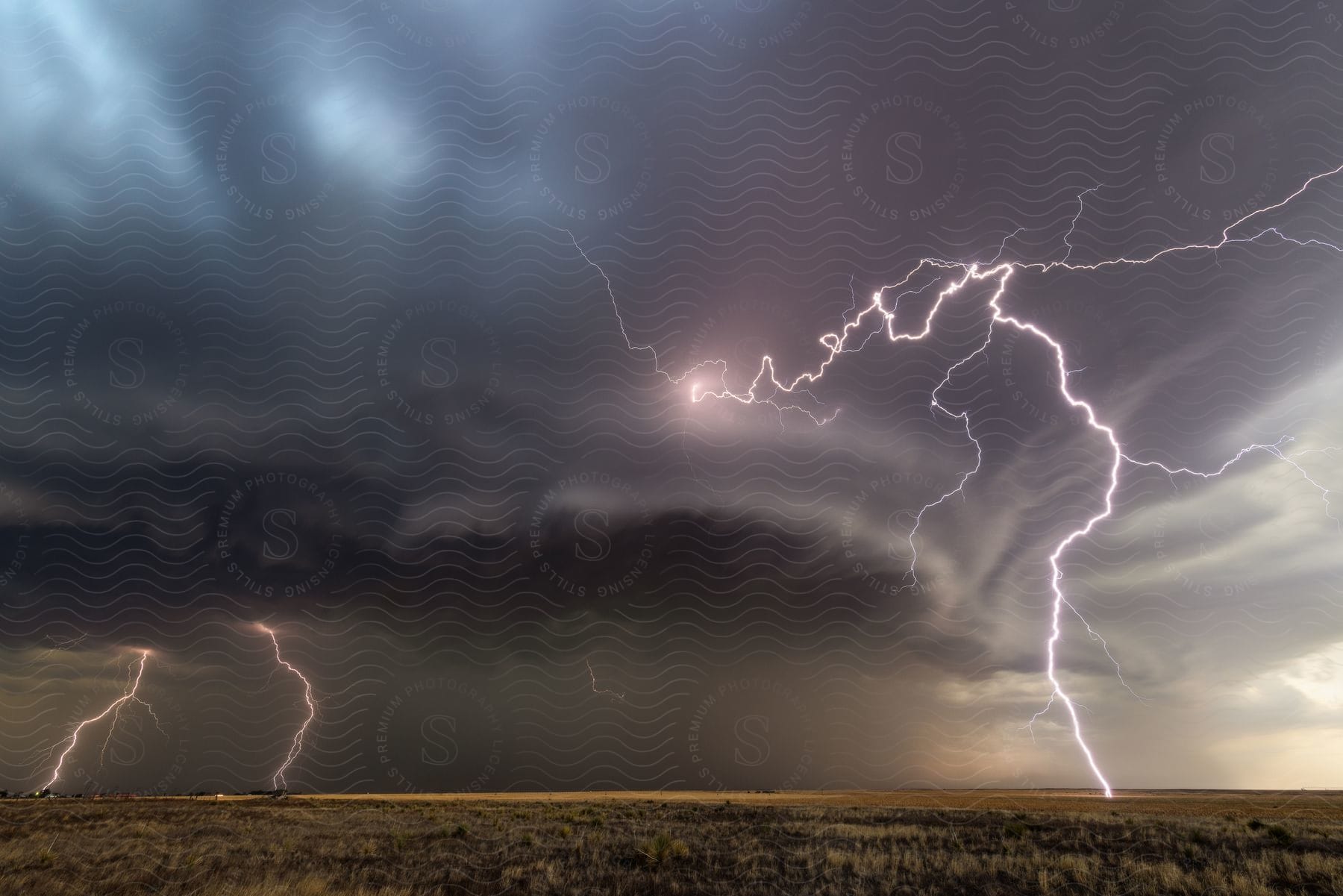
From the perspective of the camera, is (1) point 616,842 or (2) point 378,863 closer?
(2) point 378,863

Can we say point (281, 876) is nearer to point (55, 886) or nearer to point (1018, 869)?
point (55, 886)

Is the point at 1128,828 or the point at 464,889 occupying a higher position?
the point at 1128,828

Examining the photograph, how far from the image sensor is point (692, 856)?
1524cm

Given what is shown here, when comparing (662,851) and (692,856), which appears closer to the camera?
(662,851)

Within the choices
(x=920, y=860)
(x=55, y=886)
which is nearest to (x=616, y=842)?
(x=920, y=860)

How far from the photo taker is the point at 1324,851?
14.4 metres

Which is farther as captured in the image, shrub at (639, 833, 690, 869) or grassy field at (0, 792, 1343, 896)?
shrub at (639, 833, 690, 869)

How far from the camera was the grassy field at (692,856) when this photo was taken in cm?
1259

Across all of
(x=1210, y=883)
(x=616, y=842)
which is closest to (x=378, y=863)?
(x=616, y=842)

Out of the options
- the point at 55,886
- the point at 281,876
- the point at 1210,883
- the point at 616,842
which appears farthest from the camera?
the point at 616,842

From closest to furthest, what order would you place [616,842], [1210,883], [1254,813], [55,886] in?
1. [1210,883]
2. [55,886]
3. [616,842]
4. [1254,813]

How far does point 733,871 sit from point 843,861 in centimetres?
234

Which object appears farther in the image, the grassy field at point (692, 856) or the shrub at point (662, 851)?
the shrub at point (662, 851)

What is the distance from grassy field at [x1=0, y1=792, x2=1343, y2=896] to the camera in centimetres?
1259
